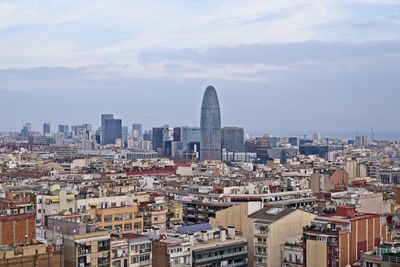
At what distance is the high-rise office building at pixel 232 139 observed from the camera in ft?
561

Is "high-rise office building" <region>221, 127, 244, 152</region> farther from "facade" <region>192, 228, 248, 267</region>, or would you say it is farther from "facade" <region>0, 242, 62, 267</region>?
"facade" <region>0, 242, 62, 267</region>

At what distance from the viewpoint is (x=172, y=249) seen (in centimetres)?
2906

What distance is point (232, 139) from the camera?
173750 mm

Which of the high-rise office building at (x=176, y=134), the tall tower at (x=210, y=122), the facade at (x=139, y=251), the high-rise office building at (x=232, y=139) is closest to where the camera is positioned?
the facade at (x=139, y=251)

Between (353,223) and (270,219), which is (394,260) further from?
(270,219)

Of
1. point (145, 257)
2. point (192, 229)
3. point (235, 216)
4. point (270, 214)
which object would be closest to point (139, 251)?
point (145, 257)

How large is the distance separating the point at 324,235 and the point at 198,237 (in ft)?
17.4

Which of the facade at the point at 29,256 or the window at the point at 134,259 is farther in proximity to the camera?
the window at the point at 134,259

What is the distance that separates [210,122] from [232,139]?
10.7m

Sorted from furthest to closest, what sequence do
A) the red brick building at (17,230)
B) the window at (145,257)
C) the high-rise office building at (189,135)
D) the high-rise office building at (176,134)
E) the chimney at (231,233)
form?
the high-rise office building at (189,135) < the high-rise office building at (176,134) < the chimney at (231,233) < the window at (145,257) < the red brick building at (17,230)

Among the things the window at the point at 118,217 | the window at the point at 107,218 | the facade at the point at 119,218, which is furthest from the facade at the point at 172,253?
the window at the point at 118,217

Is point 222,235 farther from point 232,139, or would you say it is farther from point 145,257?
point 232,139

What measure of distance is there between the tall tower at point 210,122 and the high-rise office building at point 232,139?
7.55m

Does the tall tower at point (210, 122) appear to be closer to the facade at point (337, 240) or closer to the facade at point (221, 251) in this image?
the facade at point (221, 251)
